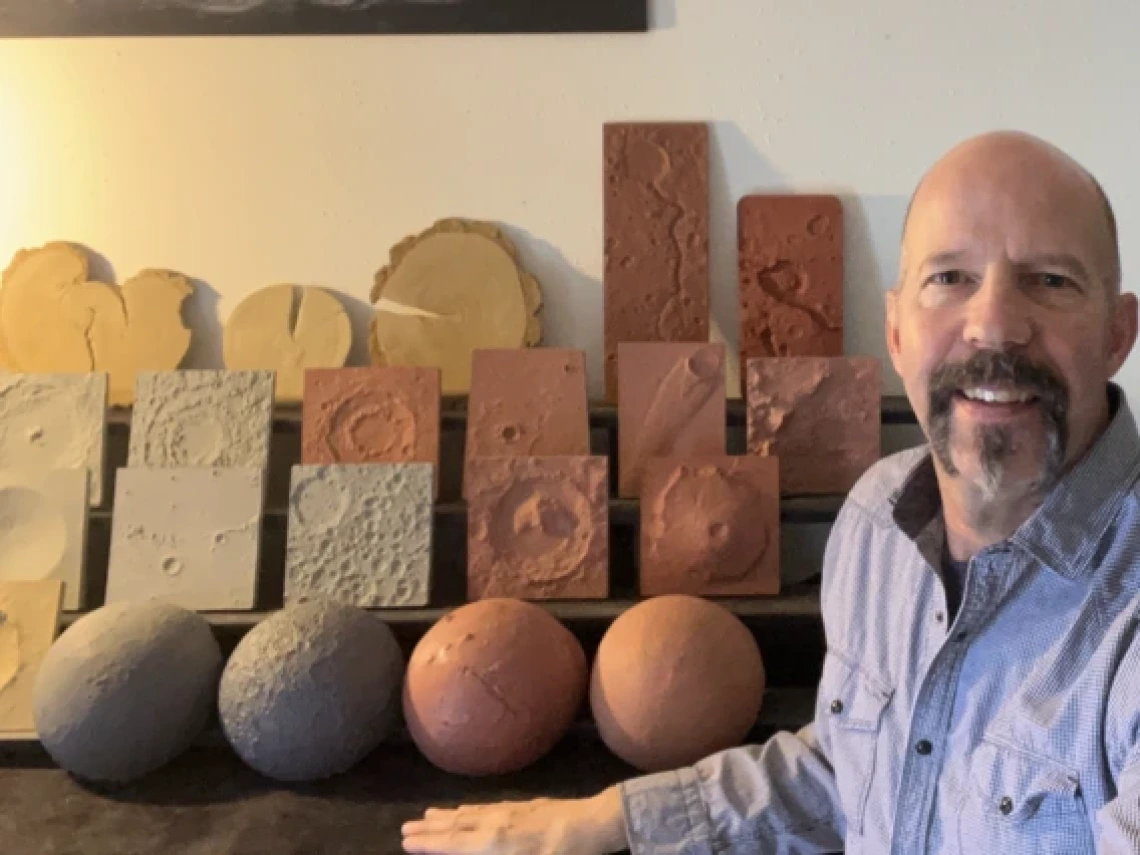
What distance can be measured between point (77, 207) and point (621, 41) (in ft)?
3.51

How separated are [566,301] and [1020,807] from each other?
119cm

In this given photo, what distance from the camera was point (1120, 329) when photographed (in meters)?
0.94

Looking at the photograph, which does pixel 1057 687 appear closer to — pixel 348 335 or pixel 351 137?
pixel 348 335

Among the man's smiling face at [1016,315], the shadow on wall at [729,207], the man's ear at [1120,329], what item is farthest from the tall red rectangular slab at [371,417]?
the man's ear at [1120,329]

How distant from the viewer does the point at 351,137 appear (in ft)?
5.89

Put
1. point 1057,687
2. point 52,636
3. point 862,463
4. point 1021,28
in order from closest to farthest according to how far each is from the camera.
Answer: point 1057,687
point 52,636
point 862,463
point 1021,28

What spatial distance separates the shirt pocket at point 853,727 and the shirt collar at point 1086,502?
0.23 m

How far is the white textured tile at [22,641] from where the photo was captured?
1.45 metres

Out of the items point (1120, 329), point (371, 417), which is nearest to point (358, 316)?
point (371, 417)

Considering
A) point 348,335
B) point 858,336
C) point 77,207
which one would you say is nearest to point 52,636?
point 348,335

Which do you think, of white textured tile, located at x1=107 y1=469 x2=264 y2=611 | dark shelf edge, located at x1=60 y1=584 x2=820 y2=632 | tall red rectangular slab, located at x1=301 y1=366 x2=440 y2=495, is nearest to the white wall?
tall red rectangular slab, located at x1=301 y1=366 x2=440 y2=495

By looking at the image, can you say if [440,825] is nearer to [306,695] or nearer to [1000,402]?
[306,695]

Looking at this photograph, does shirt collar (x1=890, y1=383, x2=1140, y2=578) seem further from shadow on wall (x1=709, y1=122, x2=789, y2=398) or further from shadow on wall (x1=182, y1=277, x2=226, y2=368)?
shadow on wall (x1=182, y1=277, x2=226, y2=368)

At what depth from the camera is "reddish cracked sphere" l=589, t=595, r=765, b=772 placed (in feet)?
4.24
